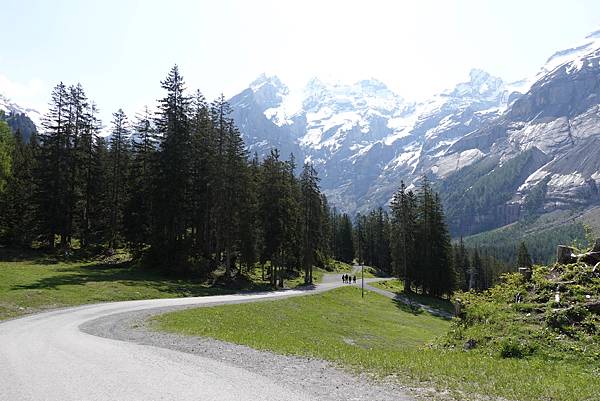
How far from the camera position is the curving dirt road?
9.79 m

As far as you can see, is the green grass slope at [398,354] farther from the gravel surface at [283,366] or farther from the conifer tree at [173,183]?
the conifer tree at [173,183]

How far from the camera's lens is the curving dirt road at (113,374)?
9.79 metres

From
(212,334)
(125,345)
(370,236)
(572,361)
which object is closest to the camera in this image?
(572,361)

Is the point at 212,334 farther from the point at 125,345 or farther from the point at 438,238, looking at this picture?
the point at 438,238

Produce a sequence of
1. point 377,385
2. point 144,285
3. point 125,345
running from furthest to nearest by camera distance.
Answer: point 144,285, point 125,345, point 377,385

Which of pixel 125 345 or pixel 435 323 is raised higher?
pixel 125 345

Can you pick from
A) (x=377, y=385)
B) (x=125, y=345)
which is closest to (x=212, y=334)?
(x=125, y=345)

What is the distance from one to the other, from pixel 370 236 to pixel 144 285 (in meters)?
102

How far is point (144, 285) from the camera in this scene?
130 feet

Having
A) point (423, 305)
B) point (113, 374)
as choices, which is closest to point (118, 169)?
point (423, 305)

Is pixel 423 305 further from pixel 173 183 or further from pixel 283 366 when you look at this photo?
pixel 283 366

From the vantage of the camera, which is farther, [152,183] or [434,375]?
[152,183]

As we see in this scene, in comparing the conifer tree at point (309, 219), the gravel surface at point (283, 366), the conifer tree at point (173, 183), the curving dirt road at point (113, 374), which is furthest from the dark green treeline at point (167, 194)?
the curving dirt road at point (113, 374)

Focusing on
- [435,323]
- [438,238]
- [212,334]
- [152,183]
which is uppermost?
[152,183]
